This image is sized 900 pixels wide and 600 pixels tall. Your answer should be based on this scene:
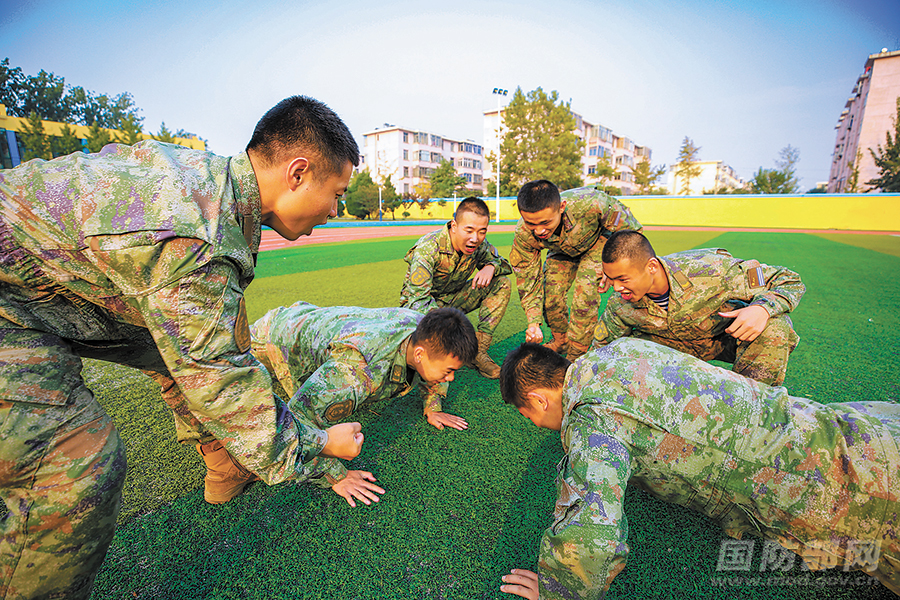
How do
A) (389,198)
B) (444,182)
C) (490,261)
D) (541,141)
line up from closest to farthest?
(490,261) < (541,141) < (389,198) < (444,182)

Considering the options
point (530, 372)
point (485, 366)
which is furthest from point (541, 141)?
point (530, 372)

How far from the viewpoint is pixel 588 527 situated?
1239 millimetres

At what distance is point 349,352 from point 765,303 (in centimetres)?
244

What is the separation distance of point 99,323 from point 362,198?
37604 millimetres

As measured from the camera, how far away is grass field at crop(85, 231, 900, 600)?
152 cm

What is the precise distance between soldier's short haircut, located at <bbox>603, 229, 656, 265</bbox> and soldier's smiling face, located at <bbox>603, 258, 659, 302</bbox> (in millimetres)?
24

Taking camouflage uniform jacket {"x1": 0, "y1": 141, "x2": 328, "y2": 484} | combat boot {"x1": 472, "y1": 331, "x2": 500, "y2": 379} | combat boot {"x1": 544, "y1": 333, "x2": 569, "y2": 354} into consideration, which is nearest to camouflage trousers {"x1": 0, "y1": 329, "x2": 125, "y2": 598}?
camouflage uniform jacket {"x1": 0, "y1": 141, "x2": 328, "y2": 484}

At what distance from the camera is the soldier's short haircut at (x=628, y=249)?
2562mm

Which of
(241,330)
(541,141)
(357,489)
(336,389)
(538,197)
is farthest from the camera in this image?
(541,141)

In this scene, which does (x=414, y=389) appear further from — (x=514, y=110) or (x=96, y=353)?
(x=514, y=110)

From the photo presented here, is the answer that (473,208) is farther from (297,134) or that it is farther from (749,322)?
(297,134)

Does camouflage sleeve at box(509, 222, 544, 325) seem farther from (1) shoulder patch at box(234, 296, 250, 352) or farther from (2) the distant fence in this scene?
(2) the distant fence

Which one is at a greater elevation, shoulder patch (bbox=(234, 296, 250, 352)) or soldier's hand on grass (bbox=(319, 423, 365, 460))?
shoulder patch (bbox=(234, 296, 250, 352))

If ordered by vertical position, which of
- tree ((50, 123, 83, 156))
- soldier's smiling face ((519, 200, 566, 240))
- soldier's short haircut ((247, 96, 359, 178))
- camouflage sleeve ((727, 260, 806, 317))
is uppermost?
tree ((50, 123, 83, 156))
